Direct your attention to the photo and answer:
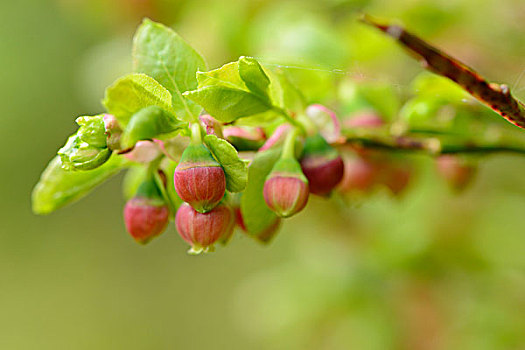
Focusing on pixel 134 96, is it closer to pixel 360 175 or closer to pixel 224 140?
pixel 224 140

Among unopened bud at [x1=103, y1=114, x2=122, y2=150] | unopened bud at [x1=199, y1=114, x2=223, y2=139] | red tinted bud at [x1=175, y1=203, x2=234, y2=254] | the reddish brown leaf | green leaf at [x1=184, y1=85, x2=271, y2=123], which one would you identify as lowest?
red tinted bud at [x1=175, y1=203, x2=234, y2=254]

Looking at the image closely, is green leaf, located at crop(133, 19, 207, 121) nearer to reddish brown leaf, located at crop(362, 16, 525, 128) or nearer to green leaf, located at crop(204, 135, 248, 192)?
green leaf, located at crop(204, 135, 248, 192)

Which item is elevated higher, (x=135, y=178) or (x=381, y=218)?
(x=135, y=178)

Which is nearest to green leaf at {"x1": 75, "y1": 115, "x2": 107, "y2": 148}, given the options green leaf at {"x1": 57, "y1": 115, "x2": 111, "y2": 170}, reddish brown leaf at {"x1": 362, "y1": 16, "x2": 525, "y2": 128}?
green leaf at {"x1": 57, "y1": 115, "x2": 111, "y2": 170}

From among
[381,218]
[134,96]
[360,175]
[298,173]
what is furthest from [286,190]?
[381,218]

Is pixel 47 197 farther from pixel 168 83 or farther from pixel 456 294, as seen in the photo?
pixel 456 294

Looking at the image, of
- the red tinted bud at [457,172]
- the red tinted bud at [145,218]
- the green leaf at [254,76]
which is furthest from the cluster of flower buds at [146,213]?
the red tinted bud at [457,172]

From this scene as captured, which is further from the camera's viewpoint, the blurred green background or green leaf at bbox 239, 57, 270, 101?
the blurred green background

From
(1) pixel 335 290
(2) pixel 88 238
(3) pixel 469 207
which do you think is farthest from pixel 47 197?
(2) pixel 88 238
